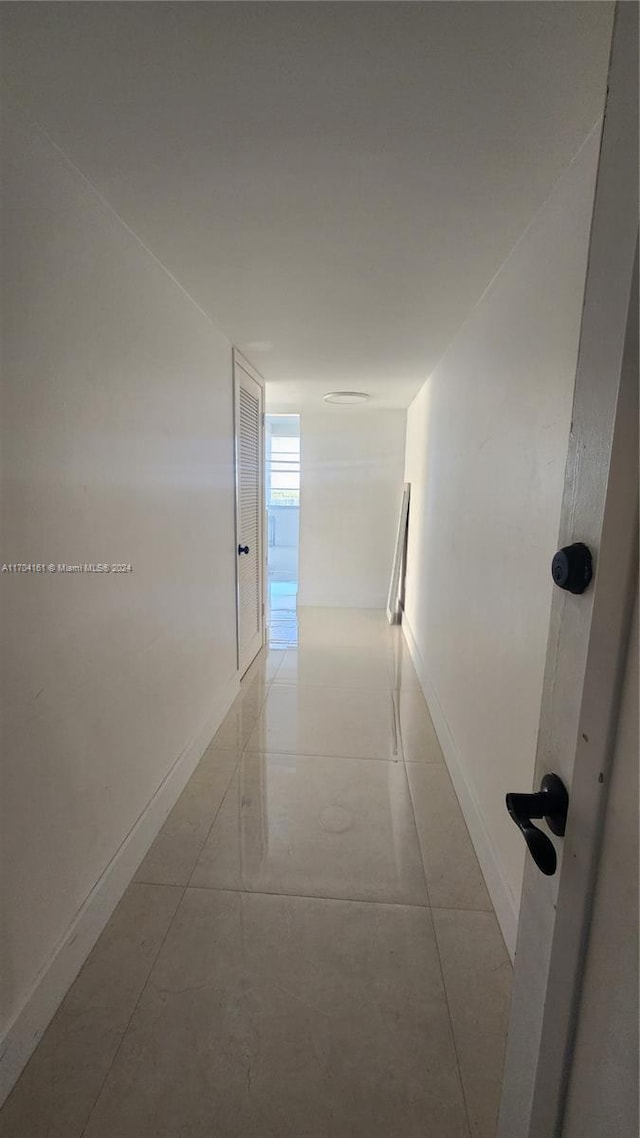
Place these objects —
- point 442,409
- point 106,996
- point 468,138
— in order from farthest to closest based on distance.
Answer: point 442,409
point 106,996
point 468,138

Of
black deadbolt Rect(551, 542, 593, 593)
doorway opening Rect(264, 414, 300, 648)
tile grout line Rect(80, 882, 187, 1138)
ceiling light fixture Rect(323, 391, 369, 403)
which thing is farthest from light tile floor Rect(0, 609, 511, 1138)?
ceiling light fixture Rect(323, 391, 369, 403)

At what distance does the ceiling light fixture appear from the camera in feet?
14.6

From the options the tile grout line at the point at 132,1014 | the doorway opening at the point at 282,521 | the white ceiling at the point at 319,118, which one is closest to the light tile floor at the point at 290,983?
the tile grout line at the point at 132,1014

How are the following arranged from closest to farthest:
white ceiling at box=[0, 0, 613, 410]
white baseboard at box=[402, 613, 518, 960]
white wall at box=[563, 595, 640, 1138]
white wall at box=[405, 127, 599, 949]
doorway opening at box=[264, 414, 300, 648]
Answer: white wall at box=[563, 595, 640, 1138]
white ceiling at box=[0, 0, 613, 410]
white wall at box=[405, 127, 599, 949]
white baseboard at box=[402, 613, 518, 960]
doorway opening at box=[264, 414, 300, 648]

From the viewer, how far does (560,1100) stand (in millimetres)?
614

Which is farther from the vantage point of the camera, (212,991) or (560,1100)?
(212,991)

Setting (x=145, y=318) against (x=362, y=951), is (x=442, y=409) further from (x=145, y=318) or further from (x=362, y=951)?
(x=362, y=951)

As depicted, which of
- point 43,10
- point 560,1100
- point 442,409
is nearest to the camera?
point 560,1100

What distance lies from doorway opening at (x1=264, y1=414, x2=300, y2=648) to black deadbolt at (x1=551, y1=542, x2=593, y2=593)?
3.74 metres

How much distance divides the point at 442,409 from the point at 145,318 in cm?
202

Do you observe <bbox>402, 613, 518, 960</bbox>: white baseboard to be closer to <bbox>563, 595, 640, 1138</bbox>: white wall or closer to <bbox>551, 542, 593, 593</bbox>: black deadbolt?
<bbox>563, 595, 640, 1138</bbox>: white wall

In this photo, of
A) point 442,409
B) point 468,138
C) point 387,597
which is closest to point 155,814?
point 468,138

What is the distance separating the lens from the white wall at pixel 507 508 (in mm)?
1262

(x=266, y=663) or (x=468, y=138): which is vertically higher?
(x=468, y=138)
